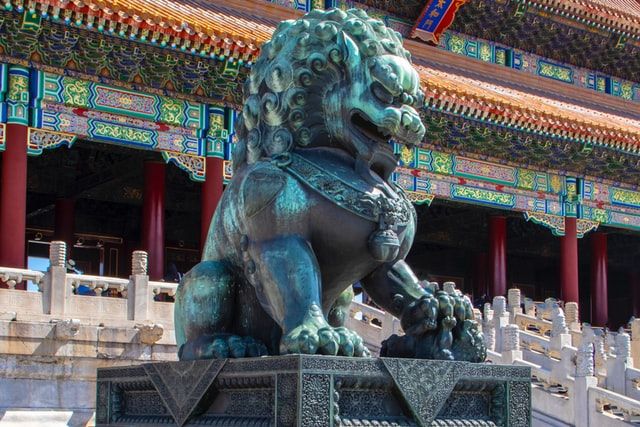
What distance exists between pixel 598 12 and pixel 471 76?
3.78m

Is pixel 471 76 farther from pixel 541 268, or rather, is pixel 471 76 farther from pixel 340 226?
pixel 340 226

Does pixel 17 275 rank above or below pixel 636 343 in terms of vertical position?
above

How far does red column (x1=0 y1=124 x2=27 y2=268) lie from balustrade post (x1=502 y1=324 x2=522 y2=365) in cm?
572

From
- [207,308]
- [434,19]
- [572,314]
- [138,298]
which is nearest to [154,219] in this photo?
[138,298]

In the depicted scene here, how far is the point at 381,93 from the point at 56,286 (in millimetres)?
7221

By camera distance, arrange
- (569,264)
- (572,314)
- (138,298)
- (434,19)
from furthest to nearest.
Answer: (434,19), (569,264), (572,314), (138,298)

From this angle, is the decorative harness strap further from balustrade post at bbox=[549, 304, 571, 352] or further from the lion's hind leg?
balustrade post at bbox=[549, 304, 571, 352]

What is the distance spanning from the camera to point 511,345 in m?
11.5

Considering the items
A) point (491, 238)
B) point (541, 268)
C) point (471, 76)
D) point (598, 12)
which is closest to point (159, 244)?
point (491, 238)

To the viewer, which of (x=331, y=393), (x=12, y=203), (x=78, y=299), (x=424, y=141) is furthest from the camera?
(x=424, y=141)

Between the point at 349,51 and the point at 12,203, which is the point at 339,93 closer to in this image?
the point at 349,51

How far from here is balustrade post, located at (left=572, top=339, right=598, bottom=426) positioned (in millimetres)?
10203

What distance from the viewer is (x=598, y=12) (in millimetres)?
21156

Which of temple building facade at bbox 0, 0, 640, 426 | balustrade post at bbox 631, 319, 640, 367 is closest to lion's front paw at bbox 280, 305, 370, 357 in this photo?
temple building facade at bbox 0, 0, 640, 426
